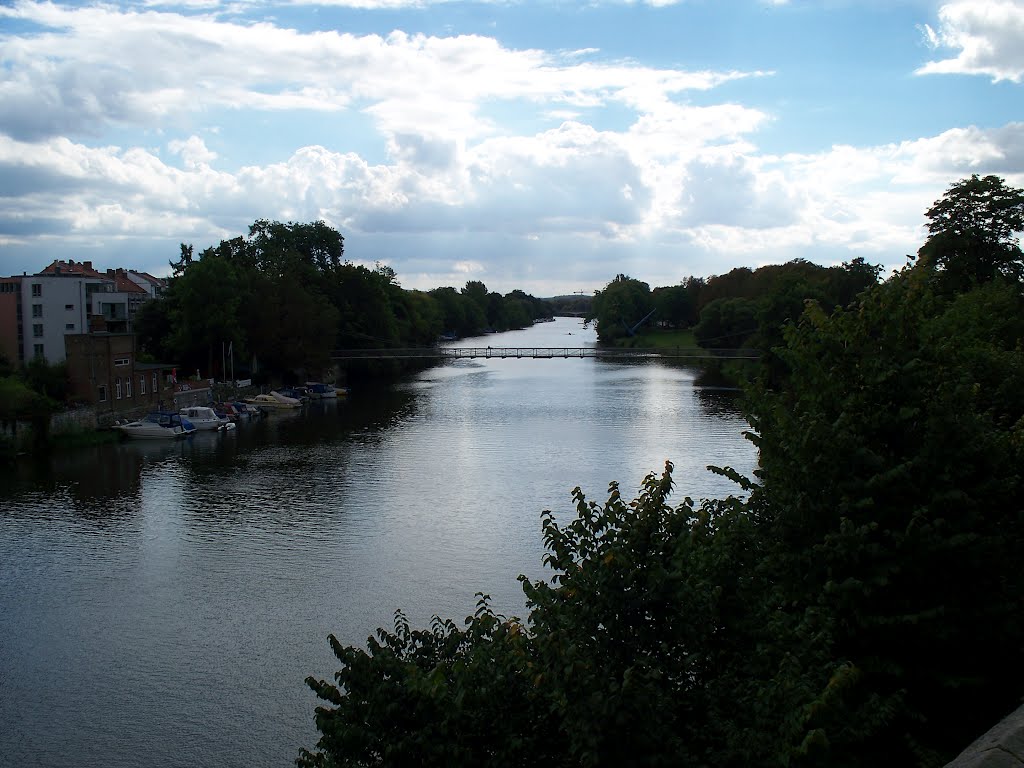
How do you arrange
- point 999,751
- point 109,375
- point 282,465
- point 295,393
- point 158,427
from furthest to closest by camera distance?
point 295,393
point 109,375
point 158,427
point 282,465
point 999,751

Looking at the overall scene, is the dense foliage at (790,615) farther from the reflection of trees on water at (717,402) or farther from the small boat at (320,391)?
the small boat at (320,391)

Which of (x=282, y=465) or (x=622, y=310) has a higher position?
(x=622, y=310)

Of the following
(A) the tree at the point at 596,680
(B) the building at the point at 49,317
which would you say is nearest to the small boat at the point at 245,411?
(B) the building at the point at 49,317

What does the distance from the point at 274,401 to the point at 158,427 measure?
1338cm

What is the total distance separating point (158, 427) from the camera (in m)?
38.8

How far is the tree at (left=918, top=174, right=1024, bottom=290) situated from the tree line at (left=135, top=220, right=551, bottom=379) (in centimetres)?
3608

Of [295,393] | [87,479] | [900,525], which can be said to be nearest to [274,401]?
[295,393]

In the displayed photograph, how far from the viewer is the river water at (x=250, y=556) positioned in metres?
13.2

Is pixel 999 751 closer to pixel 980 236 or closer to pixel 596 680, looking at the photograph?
pixel 596 680

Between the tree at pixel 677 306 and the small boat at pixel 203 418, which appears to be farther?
the tree at pixel 677 306

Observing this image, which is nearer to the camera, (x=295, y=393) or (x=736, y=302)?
(x=295, y=393)

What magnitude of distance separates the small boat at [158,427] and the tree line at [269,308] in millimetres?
11810

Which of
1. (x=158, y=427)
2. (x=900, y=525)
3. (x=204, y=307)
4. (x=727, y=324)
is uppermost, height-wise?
(x=204, y=307)

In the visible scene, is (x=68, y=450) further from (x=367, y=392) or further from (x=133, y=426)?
(x=367, y=392)
